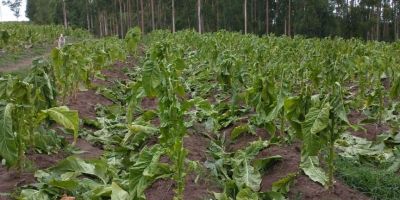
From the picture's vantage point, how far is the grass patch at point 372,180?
444 centimetres

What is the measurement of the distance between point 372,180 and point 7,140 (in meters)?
3.33

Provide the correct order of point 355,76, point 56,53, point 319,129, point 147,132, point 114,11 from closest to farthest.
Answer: point 319,129, point 147,132, point 56,53, point 355,76, point 114,11

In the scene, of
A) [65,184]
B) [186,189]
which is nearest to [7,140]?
[65,184]

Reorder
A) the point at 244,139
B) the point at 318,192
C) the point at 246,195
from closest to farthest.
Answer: the point at 246,195 → the point at 318,192 → the point at 244,139

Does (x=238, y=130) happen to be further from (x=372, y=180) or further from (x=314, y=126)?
(x=314, y=126)

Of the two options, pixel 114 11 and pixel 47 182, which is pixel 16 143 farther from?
pixel 114 11

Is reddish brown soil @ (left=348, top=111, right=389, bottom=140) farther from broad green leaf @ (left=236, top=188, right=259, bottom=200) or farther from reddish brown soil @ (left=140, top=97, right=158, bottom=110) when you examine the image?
reddish brown soil @ (left=140, top=97, right=158, bottom=110)

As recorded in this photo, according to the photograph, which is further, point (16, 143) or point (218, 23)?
point (218, 23)

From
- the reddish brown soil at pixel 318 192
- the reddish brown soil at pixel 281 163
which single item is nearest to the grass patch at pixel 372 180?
the reddish brown soil at pixel 318 192

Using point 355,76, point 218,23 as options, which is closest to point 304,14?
point 218,23

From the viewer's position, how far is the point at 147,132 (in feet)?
18.8

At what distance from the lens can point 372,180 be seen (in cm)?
460

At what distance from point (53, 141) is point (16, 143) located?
3.33ft

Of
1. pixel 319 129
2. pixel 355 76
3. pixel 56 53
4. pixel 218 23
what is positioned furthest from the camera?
pixel 218 23
